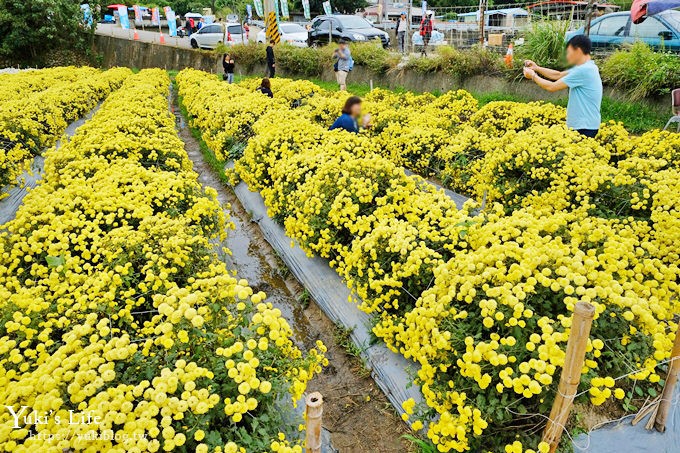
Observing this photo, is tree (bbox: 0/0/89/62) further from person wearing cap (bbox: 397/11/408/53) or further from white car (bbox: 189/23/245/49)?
person wearing cap (bbox: 397/11/408/53)

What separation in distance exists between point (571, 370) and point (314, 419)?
1139 mm

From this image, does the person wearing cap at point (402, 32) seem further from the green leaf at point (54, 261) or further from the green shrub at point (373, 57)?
the green leaf at point (54, 261)

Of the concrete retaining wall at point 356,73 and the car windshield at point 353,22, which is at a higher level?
the car windshield at point 353,22

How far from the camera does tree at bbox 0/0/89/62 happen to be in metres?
23.2

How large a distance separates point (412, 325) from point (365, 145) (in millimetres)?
2813

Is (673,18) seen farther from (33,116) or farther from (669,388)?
(33,116)

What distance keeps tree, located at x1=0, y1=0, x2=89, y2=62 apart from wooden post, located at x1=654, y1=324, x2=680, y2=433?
2993 centimetres

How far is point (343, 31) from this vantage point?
60.3 feet

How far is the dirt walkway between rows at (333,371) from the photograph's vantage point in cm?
299

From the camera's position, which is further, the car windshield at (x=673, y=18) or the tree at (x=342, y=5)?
the tree at (x=342, y=5)

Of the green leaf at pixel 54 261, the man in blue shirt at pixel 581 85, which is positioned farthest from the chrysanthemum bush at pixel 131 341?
the man in blue shirt at pixel 581 85

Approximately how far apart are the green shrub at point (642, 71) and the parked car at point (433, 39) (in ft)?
34.1

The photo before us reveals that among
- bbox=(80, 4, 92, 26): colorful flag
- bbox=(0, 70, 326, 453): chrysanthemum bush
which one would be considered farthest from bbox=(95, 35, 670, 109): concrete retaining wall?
bbox=(0, 70, 326, 453): chrysanthemum bush

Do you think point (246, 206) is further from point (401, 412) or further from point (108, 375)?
point (108, 375)
